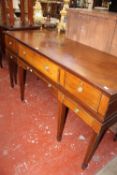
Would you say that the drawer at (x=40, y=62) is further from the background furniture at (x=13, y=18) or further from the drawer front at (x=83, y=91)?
the background furniture at (x=13, y=18)

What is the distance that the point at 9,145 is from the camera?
4.25 feet

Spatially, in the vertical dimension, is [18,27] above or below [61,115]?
above

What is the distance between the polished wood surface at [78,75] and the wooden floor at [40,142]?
0.11 metres

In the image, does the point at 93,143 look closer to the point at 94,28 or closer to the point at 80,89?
the point at 80,89

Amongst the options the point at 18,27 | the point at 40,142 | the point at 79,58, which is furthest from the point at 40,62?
the point at 18,27

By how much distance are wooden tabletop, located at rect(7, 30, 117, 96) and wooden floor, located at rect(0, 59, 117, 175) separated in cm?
70

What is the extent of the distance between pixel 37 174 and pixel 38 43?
3.14 feet

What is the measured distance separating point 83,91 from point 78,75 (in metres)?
0.09

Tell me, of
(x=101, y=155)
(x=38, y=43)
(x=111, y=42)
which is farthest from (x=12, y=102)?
(x=111, y=42)

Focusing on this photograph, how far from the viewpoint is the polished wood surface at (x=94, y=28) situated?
1132 mm

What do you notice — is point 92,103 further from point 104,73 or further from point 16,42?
point 16,42

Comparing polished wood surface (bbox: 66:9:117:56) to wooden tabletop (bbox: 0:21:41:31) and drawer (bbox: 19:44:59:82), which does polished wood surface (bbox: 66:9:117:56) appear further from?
wooden tabletop (bbox: 0:21:41:31)

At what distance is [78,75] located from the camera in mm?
883

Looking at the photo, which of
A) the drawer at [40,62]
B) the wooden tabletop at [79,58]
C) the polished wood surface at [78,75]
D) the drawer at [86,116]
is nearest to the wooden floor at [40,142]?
the polished wood surface at [78,75]
